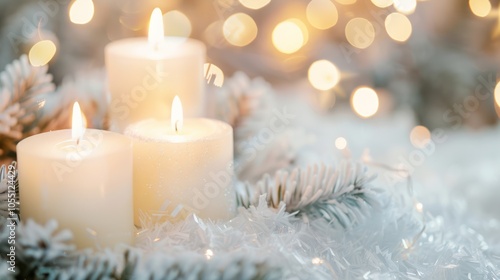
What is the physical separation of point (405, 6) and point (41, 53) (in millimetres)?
757

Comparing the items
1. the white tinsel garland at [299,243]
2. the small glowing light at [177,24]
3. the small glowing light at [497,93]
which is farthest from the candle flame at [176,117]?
the small glowing light at [497,93]

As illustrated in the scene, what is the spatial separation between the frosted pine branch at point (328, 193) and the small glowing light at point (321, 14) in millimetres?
858

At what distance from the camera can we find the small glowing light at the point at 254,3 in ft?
5.05

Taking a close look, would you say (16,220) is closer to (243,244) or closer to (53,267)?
(53,267)

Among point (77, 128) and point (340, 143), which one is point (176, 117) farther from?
point (340, 143)

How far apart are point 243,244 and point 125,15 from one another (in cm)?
Answer: 95

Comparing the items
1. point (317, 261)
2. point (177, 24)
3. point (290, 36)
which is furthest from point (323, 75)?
point (317, 261)

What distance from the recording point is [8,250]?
573 millimetres

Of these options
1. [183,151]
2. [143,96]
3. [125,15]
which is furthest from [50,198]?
[125,15]

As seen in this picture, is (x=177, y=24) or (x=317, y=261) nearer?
(x=317, y=261)

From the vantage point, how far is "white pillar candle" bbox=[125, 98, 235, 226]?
73 cm

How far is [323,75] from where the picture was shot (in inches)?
62.1

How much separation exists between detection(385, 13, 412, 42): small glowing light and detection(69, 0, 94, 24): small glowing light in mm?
632

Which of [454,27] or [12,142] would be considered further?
[454,27]
